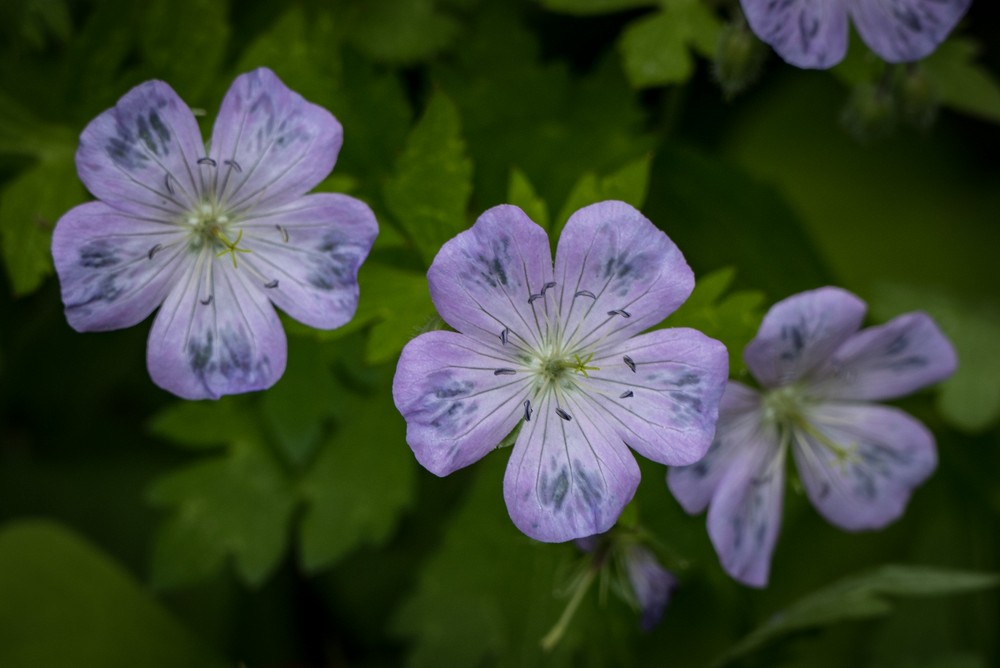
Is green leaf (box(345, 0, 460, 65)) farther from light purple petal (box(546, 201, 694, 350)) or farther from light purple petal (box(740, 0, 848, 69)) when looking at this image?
light purple petal (box(546, 201, 694, 350))

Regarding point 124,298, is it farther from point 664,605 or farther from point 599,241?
point 664,605

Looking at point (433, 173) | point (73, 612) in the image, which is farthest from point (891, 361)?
point (73, 612)

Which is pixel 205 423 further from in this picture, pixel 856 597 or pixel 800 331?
pixel 856 597

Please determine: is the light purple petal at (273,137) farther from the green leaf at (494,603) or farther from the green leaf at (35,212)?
the green leaf at (494,603)

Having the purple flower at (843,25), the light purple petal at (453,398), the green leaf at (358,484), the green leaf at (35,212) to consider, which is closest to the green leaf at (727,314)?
the light purple petal at (453,398)

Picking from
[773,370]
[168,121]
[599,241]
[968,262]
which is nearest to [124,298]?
[168,121]

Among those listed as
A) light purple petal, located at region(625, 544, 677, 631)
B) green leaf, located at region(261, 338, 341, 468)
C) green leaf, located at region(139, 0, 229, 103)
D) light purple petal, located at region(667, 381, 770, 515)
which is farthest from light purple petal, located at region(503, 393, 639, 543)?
green leaf, located at region(139, 0, 229, 103)

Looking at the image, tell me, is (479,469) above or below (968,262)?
below
